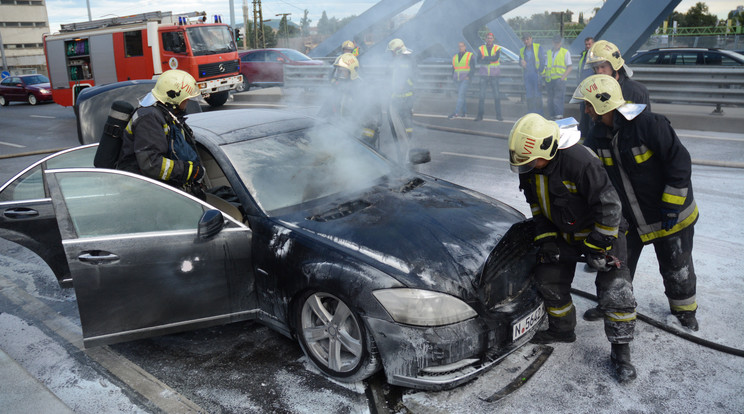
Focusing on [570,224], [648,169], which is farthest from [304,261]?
[648,169]

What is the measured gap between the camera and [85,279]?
10.5 feet

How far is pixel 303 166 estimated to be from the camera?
3.97 meters

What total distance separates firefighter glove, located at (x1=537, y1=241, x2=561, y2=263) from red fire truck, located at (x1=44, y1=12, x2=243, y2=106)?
14974 mm

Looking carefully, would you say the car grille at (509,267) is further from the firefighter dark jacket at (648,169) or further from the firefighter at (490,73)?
the firefighter at (490,73)

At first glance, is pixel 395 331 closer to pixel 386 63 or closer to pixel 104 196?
pixel 104 196

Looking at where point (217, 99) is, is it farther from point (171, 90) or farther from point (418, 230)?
point (418, 230)

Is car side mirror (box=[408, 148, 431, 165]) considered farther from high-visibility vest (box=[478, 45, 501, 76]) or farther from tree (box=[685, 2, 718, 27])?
tree (box=[685, 2, 718, 27])

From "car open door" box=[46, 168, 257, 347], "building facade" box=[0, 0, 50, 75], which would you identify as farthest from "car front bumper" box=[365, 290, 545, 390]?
"building facade" box=[0, 0, 50, 75]

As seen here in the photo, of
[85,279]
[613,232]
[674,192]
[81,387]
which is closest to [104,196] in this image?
[85,279]

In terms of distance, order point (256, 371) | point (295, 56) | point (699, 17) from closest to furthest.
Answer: point (256, 371)
point (295, 56)
point (699, 17)

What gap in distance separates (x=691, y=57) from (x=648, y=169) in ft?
44.1

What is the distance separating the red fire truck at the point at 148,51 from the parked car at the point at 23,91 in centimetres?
384

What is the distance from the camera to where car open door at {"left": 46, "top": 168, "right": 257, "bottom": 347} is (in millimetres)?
3230

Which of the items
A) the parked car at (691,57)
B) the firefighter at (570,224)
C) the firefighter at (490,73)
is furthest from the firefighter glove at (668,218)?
the parked car at (691,57)
